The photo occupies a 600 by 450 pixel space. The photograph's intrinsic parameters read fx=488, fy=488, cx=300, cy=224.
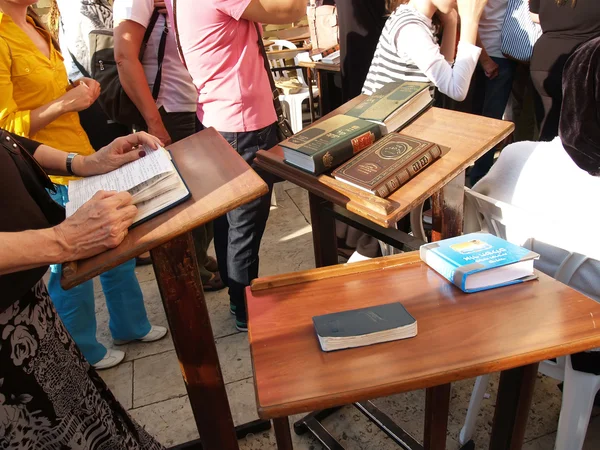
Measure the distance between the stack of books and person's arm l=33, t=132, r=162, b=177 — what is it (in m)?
0.40

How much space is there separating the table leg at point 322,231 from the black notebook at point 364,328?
78 centimetres

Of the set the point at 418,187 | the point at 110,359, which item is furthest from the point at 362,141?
the point at 110,359

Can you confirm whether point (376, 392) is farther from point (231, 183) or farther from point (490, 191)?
point (490, 191)

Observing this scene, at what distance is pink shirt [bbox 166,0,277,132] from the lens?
1.71 metres

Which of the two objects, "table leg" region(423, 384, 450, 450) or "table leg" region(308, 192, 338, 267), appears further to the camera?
"table leg" region(308, 192, 338, 267)

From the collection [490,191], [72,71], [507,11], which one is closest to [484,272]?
[490,191]

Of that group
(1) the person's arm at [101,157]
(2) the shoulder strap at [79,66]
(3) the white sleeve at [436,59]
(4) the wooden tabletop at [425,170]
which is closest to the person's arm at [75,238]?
(1) the person's arm at [101,157]

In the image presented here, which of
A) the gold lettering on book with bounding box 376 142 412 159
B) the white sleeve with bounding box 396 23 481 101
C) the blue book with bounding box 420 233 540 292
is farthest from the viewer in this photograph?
the white sleeve with bounding box 396 23 481 101

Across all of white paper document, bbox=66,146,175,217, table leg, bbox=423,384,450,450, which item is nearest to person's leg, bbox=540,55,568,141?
table leg, bbox=423,384,450,450

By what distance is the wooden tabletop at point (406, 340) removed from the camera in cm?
79

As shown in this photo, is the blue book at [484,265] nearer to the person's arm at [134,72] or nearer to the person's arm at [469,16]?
the person's arm at [469,16]

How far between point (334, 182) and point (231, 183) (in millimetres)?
323

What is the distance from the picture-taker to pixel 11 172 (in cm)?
103

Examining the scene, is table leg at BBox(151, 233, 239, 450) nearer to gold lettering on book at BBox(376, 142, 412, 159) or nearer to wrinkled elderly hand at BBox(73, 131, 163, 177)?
wrinkled elderly hand at BBox(73, 131, 163, 177)
